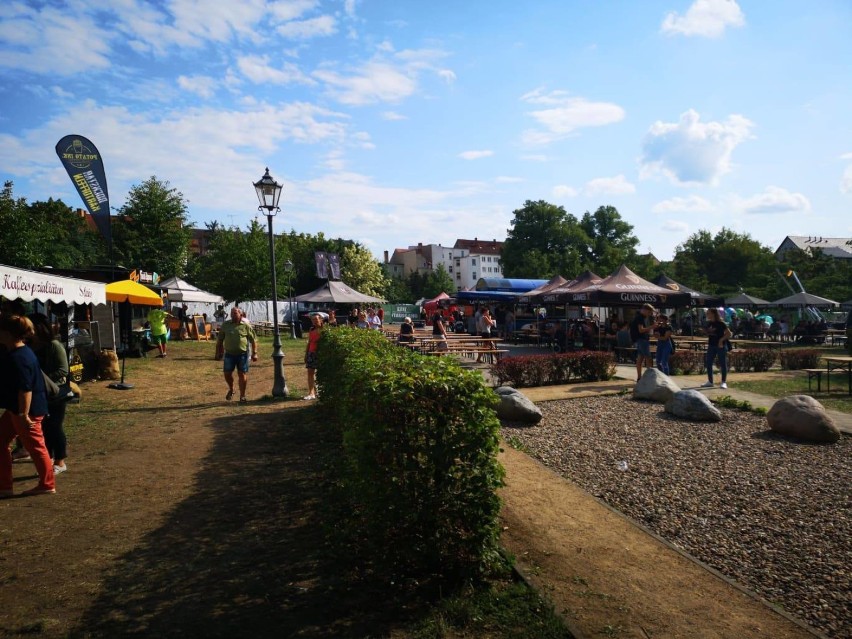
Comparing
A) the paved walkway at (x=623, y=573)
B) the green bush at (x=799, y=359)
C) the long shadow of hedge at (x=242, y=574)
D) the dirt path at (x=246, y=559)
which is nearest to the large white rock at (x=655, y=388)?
the dirt path at (x=246, y=559)

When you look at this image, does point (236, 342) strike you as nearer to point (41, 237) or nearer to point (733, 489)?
point (733, 489)

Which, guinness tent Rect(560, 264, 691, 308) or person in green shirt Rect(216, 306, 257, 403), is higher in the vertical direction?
guinness tent Rect(560, 264, 691, 308)

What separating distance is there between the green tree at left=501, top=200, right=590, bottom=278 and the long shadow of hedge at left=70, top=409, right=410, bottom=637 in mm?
63517

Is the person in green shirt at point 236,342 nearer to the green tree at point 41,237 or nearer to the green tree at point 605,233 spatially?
the green tree at point 41,237

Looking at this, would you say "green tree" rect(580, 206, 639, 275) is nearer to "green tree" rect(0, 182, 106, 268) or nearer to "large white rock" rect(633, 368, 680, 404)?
"green tree" rect(0, 182, 106, 268)

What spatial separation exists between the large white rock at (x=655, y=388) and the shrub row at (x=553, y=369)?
2074 millimetres

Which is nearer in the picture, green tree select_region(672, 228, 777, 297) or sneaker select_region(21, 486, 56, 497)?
sneaker select_region(21, 486, 56, 497)

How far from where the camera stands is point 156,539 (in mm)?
→ 4258

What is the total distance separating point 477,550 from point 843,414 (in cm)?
809

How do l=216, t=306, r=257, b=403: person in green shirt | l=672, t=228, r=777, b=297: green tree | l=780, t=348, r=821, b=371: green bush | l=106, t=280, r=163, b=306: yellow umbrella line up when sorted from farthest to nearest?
1. l=672, t=228, r=777, b=297: green tree
2. l=780, t=348, r=821, b=371: green bush
3. l=106, t=280, r=163, b=306: yellow umbrella
4. l=216, t=306, r=257, b=403: person in green shirt

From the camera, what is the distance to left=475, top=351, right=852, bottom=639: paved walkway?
→ 120 inches

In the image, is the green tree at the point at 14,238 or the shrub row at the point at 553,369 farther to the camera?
the green tree at the point at 14,238

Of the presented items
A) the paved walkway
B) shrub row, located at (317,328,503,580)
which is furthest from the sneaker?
the paved walkway

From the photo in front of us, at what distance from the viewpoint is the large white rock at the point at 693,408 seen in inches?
329
